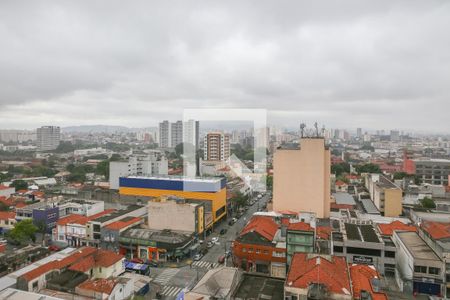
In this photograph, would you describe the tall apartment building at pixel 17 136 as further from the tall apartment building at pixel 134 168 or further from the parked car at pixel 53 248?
the parked car at pixel 53 248

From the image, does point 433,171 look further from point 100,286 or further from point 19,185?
point 19,185

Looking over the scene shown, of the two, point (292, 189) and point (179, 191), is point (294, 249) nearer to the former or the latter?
point (292, 189)

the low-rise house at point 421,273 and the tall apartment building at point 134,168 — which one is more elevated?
the tall apartment building at point 134,168

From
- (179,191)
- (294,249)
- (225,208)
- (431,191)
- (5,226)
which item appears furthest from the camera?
(431,191)

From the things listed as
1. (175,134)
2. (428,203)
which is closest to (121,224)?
(428,203)

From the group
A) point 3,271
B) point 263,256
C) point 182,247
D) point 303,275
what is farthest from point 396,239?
point 3,271

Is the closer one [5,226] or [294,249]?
[294,249]

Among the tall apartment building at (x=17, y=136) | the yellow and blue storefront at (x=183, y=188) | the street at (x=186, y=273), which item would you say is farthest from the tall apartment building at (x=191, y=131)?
the tall apartment building at (x=17, y=136)
